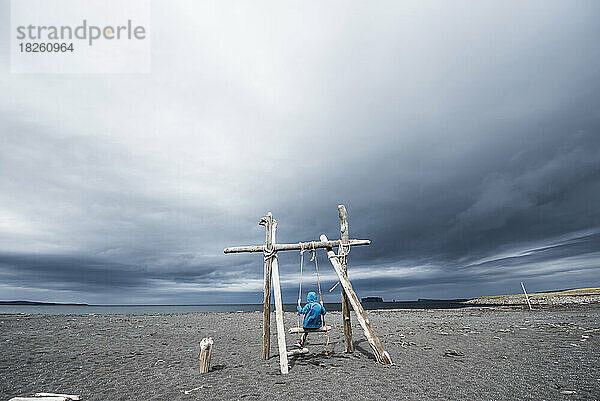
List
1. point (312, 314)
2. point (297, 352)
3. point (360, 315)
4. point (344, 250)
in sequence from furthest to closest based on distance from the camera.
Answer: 1. point (297, 352)
2. point (312, 314)
3. point (344, 250)
4. point (360, 315)

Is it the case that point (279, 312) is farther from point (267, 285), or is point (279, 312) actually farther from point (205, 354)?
point (205, 354)

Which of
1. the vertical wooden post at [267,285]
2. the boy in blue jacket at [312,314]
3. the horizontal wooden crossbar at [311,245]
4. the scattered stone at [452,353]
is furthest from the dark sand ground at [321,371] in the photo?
the horizontal wooden crossbar at [311,245]

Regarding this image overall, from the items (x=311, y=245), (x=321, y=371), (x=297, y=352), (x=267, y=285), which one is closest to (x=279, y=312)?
(x=267, y=285)

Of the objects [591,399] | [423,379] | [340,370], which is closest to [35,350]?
[340,370]

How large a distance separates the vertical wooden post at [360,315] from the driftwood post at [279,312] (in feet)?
6.58

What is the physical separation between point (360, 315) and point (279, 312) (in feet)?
8.74

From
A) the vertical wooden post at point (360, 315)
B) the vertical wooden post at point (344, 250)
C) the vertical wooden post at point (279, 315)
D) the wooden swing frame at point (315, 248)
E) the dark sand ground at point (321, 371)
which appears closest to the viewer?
the dark sand ground at point (321, 371)

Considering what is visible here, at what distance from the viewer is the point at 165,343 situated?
16281mm

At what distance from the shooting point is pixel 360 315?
9.91m

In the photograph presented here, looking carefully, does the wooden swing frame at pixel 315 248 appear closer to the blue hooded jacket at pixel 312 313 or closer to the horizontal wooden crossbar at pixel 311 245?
the horizontal wooden crossbar at pixel 311 245

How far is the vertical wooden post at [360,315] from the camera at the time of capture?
981cm

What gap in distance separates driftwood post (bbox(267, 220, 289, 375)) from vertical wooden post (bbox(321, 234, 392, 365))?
2007 millimetres

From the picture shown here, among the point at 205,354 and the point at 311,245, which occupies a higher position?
the point at 311,245

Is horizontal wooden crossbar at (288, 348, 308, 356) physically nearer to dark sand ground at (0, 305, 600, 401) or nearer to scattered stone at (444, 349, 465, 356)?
dark sand ground at (0, 305, 600, 401)
